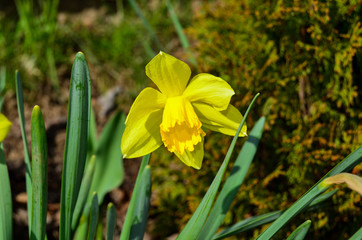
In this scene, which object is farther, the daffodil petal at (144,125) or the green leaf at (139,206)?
the green leaf at (139,206)

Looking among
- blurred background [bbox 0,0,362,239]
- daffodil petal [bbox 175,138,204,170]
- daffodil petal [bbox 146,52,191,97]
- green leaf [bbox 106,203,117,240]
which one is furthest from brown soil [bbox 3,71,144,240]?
daffodil petal [bbox 146,52,191,97]

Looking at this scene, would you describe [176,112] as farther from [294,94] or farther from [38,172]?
[294,94]

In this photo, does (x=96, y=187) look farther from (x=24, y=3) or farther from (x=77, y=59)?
(x=24, y=3)

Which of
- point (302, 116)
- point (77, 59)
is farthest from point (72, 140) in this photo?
point (302, 116)

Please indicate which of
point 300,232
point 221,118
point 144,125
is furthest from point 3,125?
point 300,232

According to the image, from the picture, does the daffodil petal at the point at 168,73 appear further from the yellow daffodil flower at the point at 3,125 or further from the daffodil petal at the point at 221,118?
the yellow daffodil flower at the point at 3,125

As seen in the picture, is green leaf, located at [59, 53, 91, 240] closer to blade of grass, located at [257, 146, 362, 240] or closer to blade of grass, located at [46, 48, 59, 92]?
blade of grass, located at [257, 146, 362, 240]

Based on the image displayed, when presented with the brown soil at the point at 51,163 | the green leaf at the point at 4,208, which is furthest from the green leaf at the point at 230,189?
the brown soil at the point at 51,163
